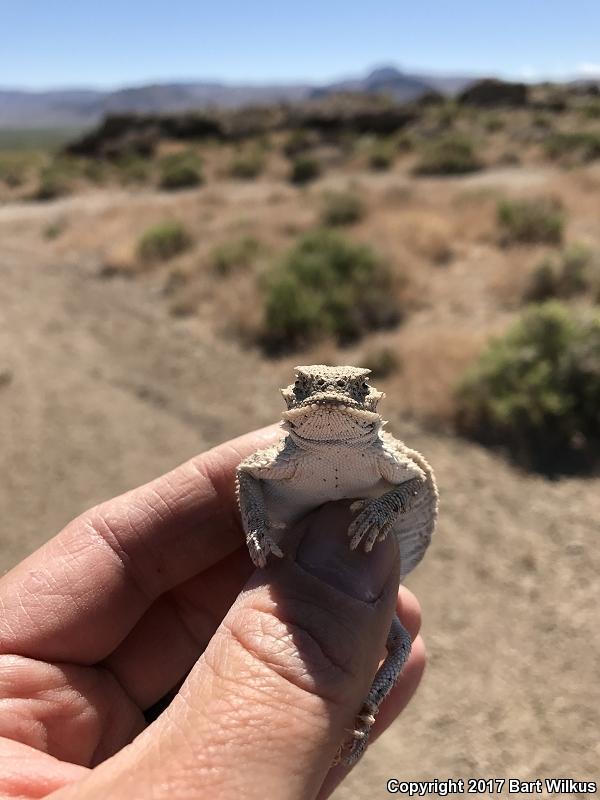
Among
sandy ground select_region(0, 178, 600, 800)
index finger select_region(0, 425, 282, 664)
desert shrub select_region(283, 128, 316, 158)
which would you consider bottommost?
sandy ground select_region(0, 178, 600, 800)

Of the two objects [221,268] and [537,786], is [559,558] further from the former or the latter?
[221,268]

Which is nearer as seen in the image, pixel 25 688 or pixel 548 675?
pixel 25 688

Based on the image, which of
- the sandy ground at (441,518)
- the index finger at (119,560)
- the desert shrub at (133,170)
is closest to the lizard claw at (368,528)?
the index finger at (119,560)

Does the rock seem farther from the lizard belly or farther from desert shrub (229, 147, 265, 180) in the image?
the lizard belly

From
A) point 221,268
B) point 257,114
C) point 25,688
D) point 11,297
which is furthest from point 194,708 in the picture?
point 257,114

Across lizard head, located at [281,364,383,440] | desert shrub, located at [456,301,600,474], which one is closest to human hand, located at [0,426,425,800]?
lizard head, located at [281,364,383,440]

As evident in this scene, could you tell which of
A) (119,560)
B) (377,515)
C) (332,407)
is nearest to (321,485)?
(377,515)
